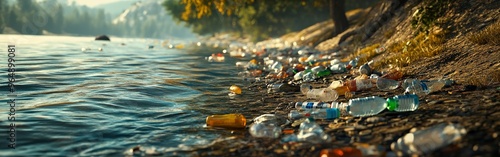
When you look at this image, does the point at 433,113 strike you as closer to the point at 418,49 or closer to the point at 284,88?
the point at 284,88

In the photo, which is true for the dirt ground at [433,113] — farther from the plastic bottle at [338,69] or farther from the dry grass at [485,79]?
the plastic bottle at [338,69]

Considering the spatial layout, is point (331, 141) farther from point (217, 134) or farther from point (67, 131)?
point (67, 131)

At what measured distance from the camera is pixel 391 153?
3.58 metres

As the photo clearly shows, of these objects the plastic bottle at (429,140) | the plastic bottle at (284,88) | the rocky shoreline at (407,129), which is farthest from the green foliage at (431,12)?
the plastic bottle at (429,140)

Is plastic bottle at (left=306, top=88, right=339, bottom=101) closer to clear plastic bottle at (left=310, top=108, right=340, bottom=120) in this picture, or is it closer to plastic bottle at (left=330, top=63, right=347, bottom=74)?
clear plastic bottle at (left=310, top=108, right=340, bottom=120)

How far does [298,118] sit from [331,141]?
140cm

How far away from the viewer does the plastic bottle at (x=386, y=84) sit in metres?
7.28

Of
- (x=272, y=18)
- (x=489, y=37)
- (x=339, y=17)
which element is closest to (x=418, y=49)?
(x=489, y=37)

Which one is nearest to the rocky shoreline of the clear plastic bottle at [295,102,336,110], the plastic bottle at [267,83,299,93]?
the clear plastic bottle at [295,102,336,110]

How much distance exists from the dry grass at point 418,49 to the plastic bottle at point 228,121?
499 cm

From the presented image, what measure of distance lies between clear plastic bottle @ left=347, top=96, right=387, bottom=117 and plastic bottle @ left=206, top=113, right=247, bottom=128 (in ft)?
4.38

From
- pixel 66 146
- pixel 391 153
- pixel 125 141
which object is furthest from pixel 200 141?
pixel 391 153

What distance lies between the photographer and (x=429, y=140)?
3580mm

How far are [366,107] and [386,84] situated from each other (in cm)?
215
